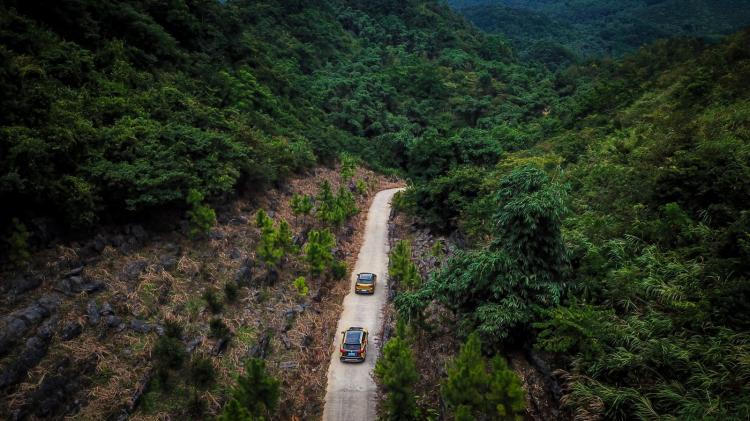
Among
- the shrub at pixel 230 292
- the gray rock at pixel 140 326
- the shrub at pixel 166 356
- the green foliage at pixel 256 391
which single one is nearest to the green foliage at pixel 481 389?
the green foliage at pixel 256 391

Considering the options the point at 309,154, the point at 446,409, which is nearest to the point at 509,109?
the point at 309,154

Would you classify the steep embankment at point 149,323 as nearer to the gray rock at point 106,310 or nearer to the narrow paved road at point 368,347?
the gray rock at point 106,310

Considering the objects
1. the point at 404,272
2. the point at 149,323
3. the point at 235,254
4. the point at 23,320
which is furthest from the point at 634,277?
the point at 23,320

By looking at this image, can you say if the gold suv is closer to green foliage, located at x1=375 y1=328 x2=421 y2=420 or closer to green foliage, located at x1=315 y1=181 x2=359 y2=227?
green foliage, located at x1=315 y1=181 x2=359 y2=227

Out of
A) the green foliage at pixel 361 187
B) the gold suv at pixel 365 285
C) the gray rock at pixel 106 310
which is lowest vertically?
the gray rock at pixel 106 310

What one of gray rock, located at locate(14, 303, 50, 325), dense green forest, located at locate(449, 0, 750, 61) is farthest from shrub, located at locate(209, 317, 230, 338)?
dense green forest, located at locate(449, 0, 750, 61)

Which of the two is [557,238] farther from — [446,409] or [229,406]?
[229,406]

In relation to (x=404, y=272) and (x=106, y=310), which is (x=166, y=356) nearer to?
(x=106, y=310)

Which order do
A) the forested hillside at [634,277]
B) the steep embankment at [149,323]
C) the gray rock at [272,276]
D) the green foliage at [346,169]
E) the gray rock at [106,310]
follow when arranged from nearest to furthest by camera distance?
the forested hillside at [634,277]
the steep embankment at [149,323]
the gray rock at [106,310]
the gray rock at [272,276]
the green foliage at [346,169]

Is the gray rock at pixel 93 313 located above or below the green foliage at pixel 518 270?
below
